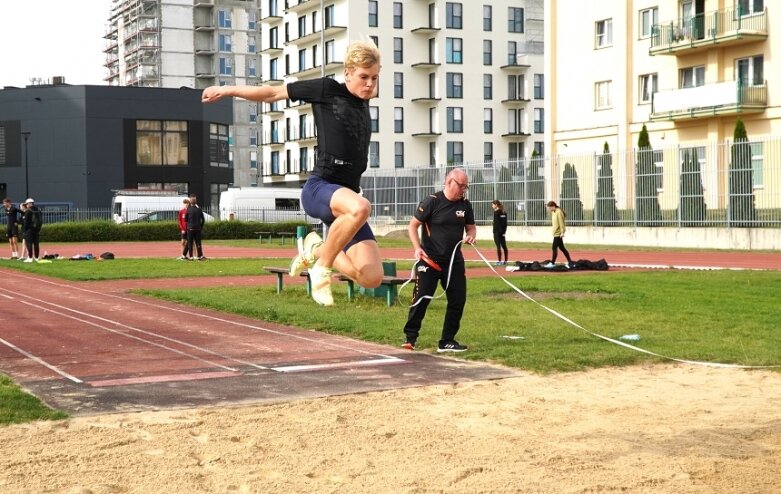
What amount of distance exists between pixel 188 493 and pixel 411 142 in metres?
78.5

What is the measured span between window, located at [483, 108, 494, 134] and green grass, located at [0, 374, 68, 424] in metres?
78.3

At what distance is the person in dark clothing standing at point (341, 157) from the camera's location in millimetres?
6250

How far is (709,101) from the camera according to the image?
149ft

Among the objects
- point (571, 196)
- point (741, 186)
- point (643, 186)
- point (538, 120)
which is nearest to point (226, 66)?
point (538, 120)

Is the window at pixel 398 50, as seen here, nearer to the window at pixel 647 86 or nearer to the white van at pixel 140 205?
the white van at pixel 140 205

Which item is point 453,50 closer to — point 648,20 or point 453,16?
point 453,16

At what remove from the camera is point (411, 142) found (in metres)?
84.7

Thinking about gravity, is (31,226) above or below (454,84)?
below

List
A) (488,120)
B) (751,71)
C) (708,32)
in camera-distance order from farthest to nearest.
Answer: (488,120)
(708,32)
(751,71)

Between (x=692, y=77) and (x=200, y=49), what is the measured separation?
83.1 meters

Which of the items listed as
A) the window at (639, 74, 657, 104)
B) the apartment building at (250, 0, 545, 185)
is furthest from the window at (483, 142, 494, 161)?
the window at (639, 74, 657, 104)

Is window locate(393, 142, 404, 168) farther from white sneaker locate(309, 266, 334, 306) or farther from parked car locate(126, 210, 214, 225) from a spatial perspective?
white sneaker locate(309, 266, 334, 306)

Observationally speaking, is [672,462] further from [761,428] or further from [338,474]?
[338,474]

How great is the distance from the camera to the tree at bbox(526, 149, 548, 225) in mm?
44812
